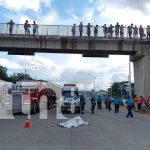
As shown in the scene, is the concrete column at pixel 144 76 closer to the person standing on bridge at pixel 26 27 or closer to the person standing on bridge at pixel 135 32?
the person standing on bridge at pixel 135 32

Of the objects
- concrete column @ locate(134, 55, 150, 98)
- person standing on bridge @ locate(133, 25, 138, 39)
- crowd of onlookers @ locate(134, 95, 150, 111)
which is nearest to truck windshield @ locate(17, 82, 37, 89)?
crowd of onlookers @ locate(134, 95, 150, 111)

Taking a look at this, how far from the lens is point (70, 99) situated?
38750 mm

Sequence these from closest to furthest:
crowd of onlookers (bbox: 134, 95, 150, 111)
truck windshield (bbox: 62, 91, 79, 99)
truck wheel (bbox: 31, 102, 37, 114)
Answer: truck wheel (bbox: 31, 102, 37, 114), truck windshield (bbox: 62, 91, 79, 99), crowd of onlookers (bbox: 134, 95, 150, 111)

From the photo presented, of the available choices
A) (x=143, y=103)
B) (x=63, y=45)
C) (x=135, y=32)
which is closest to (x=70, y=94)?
(x=63, y=45)

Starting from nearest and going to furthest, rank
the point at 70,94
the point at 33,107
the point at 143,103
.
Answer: the point at 33,107 < the point at 70,94 < the point at 143,103

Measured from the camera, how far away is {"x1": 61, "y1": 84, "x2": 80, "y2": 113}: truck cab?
38.2m

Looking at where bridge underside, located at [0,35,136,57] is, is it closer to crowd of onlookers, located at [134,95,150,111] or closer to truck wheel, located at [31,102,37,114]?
crowd of onlookers, located at [134,95,150,111]

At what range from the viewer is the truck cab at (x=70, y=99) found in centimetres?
3822

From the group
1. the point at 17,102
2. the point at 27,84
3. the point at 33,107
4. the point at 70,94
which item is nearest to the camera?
the point at 17,102

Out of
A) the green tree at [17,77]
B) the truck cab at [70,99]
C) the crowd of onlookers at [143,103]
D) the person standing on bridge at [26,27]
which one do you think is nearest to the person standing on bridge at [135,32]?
the crowd of onlookers at [143,103]

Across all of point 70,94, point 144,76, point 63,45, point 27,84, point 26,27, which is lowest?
point 70,94

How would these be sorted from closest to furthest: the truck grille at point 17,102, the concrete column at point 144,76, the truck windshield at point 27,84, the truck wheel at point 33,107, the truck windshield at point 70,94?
the truck grille at point 17,102, the truck wheel at point 33,107, the truck windshield at point 27,84, the truck windshield at point 70,94, the concrete column at point 144,76

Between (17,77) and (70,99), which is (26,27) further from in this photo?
(17,77)

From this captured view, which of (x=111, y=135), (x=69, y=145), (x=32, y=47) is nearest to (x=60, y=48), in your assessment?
(x=32, y=47)
